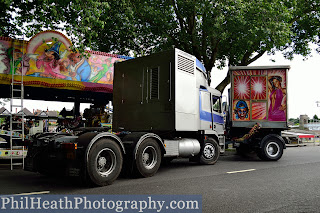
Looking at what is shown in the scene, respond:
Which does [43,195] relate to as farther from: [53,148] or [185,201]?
[185,201]

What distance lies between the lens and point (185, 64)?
9.19 metres

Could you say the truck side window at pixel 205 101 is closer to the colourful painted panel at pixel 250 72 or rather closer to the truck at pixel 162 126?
the truck at pixel 162 126

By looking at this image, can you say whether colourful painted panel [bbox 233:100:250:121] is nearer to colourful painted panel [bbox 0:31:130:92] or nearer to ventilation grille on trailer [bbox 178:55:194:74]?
ventilation grille on trailer [bbox 178:55:194:74]

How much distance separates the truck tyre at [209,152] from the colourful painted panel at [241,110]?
2.43 metres

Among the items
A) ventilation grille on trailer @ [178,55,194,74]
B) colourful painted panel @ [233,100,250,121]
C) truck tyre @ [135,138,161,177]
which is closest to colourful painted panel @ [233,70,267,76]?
colourful painted panel @ [233,100,250,121]

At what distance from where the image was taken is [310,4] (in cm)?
1862

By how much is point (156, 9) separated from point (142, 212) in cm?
1349

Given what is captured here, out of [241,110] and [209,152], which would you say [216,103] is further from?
[209,152]

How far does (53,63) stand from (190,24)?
8.33 meters

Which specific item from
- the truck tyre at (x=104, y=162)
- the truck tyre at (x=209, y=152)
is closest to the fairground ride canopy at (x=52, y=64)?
the truck tyre at (x=209, y=152)

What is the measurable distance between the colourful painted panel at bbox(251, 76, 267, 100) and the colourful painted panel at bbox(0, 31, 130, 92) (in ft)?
20.9

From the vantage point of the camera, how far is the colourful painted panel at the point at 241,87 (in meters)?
12.7

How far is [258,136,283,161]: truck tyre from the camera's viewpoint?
1204 centimetres

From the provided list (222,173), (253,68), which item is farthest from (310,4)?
(222,173)
